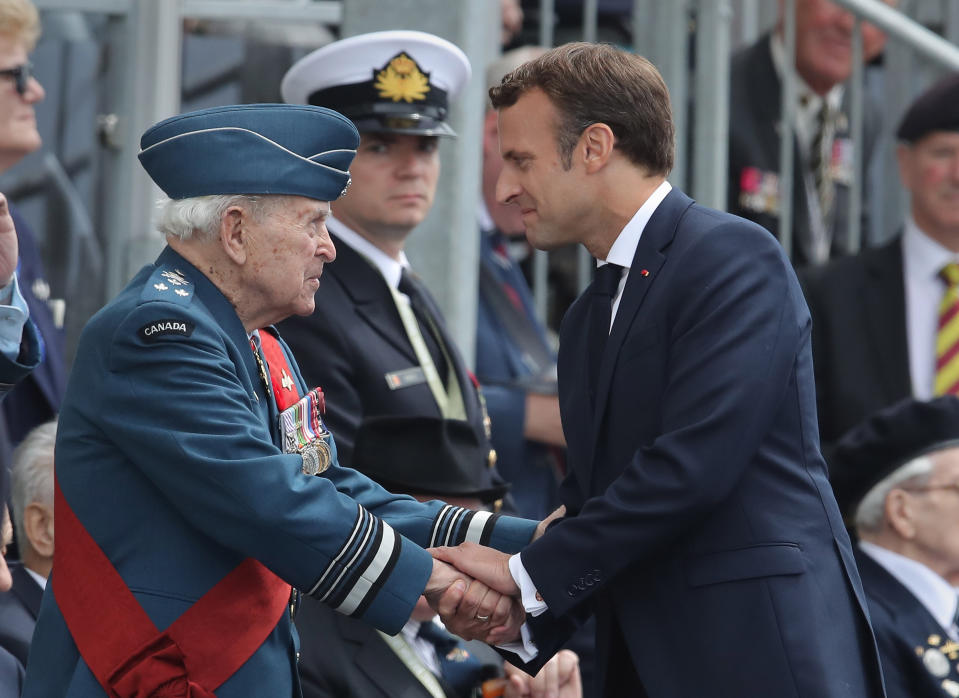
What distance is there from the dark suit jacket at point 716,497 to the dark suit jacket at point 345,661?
2.16 ft

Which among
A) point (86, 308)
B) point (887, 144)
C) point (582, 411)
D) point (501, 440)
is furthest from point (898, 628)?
point (86, 308)

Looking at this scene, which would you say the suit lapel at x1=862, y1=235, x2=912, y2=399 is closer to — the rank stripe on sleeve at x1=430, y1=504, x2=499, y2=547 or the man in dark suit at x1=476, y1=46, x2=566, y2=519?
the man in dark suit at x1=476, y1=46, x2=566, y2=519

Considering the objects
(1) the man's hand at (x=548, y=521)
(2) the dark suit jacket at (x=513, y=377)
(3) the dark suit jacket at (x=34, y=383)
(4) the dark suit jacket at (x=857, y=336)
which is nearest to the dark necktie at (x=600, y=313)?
(1) the man's hand at (x=548, y=521)

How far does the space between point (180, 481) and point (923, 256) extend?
10.7 feet

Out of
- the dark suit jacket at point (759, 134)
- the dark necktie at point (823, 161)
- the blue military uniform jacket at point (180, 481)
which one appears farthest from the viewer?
the dark necktie at point (823, 161)

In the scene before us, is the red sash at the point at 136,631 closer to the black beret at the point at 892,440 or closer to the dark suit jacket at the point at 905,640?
the dark suit jacket at the point at 905,640

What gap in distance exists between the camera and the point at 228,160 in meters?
3.25

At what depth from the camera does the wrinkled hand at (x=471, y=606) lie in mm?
3566

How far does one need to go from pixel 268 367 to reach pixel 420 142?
1.28 m

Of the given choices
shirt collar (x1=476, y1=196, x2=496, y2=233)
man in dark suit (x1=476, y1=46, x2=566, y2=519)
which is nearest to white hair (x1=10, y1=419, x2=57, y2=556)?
man in dark suit (x1=476, y1=46, x2=566, y2=519)

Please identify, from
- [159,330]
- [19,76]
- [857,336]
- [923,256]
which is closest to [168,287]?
[159,330]

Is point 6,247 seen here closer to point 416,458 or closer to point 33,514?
point 33,514

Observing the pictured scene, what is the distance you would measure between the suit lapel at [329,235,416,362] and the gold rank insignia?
0.42 m

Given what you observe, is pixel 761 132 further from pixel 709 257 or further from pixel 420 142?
pixel 709 257
